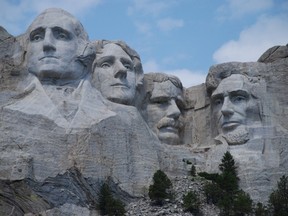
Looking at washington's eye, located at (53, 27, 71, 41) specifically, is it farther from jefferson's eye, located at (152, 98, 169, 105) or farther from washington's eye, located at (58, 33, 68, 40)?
jefferson's eye, located at (152, 98, 169, 105)

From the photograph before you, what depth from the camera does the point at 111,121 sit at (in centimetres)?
2161

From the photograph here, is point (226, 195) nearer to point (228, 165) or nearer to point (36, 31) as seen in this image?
point (228, 165)

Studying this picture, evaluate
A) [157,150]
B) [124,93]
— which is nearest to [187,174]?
[157,150]

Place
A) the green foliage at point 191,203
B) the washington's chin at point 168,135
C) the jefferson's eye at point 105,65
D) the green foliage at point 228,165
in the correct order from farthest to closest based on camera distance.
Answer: the washington's chin at point 168,135, the jefferson's eye at point 105,65, the green foliage at point 228,165, the green foliage at point 191,203

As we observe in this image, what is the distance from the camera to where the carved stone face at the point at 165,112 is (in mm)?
23766

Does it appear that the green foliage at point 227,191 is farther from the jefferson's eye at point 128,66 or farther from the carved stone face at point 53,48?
the carved stone face at point 53,48

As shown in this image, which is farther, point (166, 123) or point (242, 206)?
point (166, 123)

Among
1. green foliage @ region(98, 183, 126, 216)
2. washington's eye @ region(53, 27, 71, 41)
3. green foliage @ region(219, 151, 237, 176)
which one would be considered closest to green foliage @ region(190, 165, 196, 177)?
green foliage @ region(219, 151, 237, 176)

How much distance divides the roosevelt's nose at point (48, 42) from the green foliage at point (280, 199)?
562 cm

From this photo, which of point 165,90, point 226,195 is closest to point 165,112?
point 165,90

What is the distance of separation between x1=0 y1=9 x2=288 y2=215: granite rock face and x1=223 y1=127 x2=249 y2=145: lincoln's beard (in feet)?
0.07

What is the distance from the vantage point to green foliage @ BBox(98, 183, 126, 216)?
2027cm

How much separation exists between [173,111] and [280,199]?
364 centimetres

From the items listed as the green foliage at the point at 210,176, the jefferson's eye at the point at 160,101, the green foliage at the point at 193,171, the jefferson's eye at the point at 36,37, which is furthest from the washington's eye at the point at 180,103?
the jefferson's eye at the point at 36,37
